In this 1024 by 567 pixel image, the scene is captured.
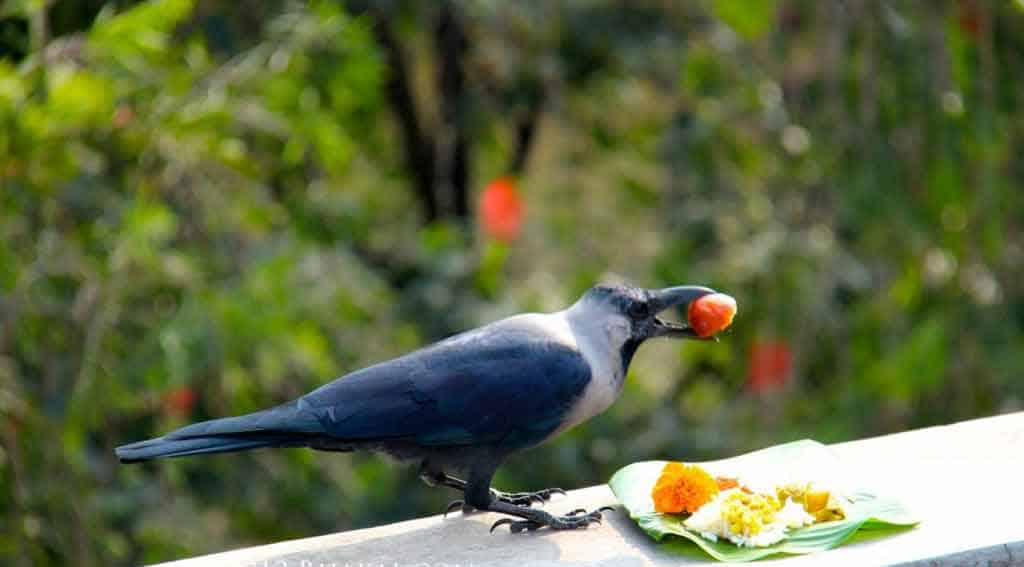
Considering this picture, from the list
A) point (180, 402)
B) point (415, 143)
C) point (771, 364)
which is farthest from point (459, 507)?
point (415, 143)

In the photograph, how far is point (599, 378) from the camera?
130 inches

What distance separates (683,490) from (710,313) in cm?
39

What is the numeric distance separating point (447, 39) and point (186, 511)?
8.30ft

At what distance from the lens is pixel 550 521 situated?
3.25 metres

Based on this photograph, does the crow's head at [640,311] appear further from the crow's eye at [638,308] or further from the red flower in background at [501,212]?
the red flower in background at [501,212]

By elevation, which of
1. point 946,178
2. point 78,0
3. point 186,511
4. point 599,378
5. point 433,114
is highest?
point 433,114

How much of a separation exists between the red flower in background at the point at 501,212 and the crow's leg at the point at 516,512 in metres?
2.88

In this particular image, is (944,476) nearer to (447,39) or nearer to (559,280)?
(559,280)

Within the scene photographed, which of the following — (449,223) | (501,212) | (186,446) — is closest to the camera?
(186,446)

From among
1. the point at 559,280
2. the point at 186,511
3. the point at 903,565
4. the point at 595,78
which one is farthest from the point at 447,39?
the point at 903,565

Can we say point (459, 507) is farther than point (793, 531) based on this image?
Yes

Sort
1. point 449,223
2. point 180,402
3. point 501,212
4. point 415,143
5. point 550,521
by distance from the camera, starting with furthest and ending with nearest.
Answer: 1. point 415,143
2. point 449,223
3. point 501,212
4. point 180,402
5. point 550,521

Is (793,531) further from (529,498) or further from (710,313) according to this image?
(529,498)

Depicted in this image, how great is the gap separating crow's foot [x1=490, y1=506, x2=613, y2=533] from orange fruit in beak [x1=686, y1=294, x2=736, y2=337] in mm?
439
